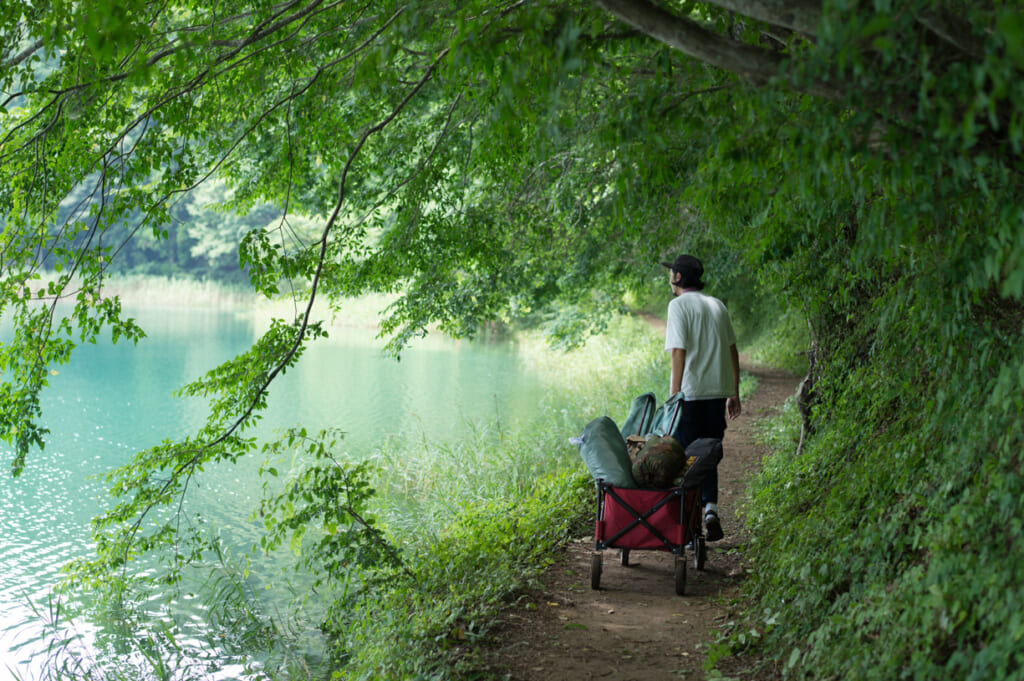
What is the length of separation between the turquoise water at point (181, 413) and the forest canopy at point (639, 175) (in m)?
1.99

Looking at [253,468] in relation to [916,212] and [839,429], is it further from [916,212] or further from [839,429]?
[916,212]

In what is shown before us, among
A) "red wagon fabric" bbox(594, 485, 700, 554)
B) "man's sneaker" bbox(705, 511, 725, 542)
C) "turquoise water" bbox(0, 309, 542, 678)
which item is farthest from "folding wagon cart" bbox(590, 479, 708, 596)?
"turquoise water" bbox(0, 309, 542, 678)

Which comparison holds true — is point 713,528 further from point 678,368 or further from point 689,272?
point 689,272

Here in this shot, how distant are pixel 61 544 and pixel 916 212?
31.7ft

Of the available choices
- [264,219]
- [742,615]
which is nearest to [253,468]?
[742,615]

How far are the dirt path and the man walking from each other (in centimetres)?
48

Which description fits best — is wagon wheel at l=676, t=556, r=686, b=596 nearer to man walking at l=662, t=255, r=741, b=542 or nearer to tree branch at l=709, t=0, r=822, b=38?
man walking at l=662, t=255, r=741, b=542

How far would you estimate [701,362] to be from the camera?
5695 mm

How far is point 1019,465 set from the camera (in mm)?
2904

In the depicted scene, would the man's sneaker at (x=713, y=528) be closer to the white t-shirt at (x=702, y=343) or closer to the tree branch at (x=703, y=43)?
the white t-shirt at (x=702, y=343)

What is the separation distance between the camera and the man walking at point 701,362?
18.6 feet

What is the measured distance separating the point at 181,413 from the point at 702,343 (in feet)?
44.3

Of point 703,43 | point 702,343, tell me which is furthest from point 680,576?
point 703,43

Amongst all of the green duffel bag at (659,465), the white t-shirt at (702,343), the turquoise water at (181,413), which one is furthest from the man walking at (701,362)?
the turquoise water at (181,413)
